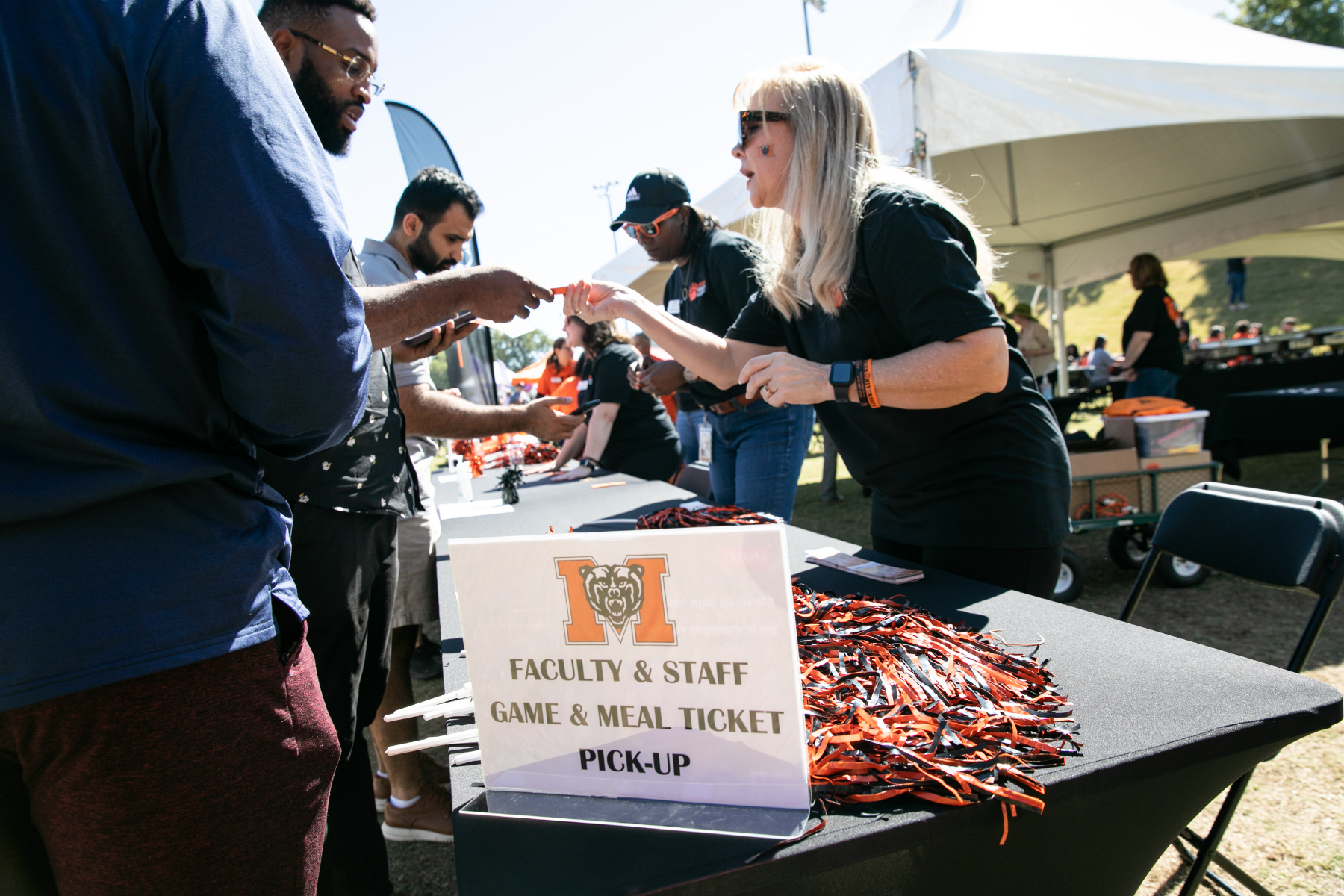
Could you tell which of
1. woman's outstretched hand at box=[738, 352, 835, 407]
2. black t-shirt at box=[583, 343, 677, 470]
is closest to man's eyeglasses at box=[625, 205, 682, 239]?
black t-shirt at box=[583, 343, 677, 470]

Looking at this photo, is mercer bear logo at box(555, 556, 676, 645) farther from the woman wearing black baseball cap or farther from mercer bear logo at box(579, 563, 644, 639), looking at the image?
the woman wearing black baseball cap

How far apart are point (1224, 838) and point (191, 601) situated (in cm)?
226

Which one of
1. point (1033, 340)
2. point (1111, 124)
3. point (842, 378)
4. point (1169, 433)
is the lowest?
point (1169, 433)

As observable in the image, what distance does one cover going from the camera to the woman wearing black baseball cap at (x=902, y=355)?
1.27 m

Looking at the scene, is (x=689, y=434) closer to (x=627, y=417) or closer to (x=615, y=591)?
(x=627, y=417)

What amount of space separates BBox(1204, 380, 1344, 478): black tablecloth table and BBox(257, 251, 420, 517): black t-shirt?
552 cm

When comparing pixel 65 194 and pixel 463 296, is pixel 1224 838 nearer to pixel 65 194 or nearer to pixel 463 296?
pixel 463 296

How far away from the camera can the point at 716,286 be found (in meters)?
2.69

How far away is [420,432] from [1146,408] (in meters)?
3.49

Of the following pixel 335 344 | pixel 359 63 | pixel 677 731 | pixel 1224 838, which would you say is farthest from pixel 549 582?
pixel 1224 838

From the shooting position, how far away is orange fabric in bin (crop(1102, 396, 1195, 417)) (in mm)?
3709

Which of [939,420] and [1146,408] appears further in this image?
[1146,408]

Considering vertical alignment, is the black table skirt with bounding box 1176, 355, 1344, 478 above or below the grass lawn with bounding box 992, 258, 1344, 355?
below

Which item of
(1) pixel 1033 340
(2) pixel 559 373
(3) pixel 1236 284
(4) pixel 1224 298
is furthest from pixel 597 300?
(4) pixel 1224 298
